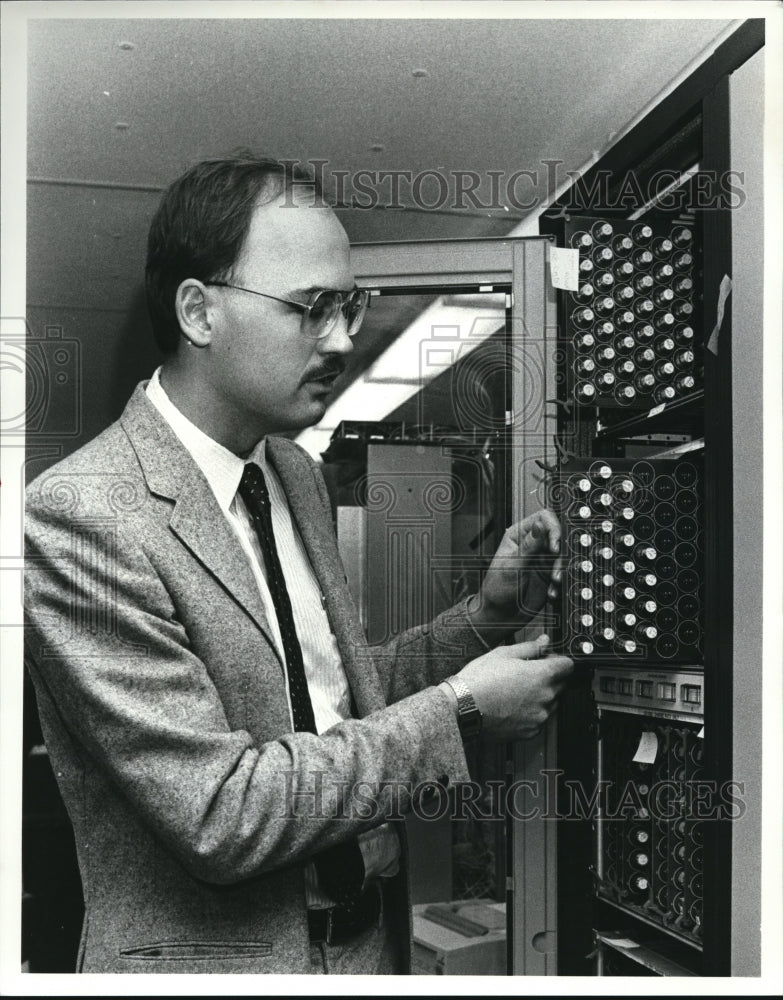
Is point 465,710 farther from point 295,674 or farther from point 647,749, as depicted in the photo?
point 647,749

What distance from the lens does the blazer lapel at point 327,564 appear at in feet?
5.65

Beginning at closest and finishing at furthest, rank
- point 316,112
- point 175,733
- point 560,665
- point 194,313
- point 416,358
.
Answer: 1. point 175,733
2. point 194,313
3. point 560,665
4. point 416,358
5. point 316,112

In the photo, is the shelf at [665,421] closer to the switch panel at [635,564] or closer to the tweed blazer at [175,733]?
the switch panel at [635,564]

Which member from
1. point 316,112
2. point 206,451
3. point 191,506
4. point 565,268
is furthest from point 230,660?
point 316,112

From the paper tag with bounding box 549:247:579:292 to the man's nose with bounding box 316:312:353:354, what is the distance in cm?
48

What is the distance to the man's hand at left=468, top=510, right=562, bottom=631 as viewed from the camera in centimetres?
194

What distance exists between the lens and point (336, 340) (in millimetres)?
1734

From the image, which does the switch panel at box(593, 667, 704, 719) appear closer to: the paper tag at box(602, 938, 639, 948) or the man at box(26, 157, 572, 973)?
the man at box(26, 157, 572, 973)

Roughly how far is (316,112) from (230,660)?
138 centimetres

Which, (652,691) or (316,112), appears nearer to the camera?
(652,691)

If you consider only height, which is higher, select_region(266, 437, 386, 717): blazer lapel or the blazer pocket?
select_region(266, 437, 386, 717): blazer lapel

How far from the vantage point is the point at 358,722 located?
1528 millimetres

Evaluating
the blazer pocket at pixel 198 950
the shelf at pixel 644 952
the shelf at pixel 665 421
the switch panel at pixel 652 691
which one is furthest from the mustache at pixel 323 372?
the shelf at pixel 644 952

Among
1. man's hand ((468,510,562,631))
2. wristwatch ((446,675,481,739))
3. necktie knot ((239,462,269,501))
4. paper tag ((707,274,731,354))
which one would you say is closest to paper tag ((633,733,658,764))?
man's hand ((468,510,562,631))
